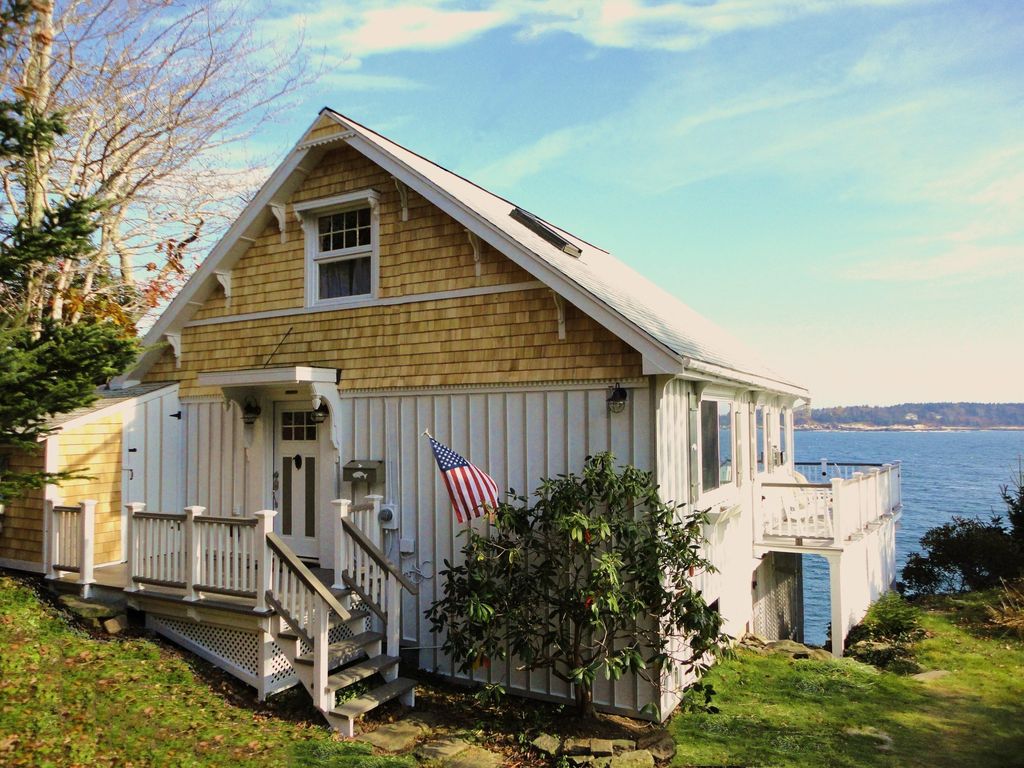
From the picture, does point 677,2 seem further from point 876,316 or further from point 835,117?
point 876,316

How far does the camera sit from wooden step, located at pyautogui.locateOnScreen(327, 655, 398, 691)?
22.9 feet

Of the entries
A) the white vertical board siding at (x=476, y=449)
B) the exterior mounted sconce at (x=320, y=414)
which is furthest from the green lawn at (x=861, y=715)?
the exterior mounted sconce at (x=320, y=414)

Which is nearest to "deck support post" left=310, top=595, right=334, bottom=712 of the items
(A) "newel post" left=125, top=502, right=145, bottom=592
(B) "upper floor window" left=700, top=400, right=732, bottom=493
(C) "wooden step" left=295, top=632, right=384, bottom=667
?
(C) "wooden step" left=295, top=632, right=384, bottom=667

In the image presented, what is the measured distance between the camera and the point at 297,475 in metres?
9.82

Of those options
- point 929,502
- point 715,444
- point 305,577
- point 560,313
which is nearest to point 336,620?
point 305,577

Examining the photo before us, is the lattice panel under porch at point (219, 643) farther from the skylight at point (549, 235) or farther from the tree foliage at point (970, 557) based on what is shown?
the tree foliage at point (970, 557)

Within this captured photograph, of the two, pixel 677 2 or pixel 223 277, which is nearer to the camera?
pixel 677 2

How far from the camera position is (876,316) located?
61469 millimetres

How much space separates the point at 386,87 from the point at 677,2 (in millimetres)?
7400

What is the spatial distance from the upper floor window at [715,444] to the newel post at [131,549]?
6.93 meters

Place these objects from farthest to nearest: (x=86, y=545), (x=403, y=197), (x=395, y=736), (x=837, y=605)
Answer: (x=837, y=605)
(x=403, y=197)
(x=86, y=545)
(x=395, y=736)

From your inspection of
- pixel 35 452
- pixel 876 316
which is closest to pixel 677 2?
pixel 35 452

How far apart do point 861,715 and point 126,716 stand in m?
7.65

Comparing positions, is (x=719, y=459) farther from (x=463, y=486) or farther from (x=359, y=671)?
(x=359, y=671)
